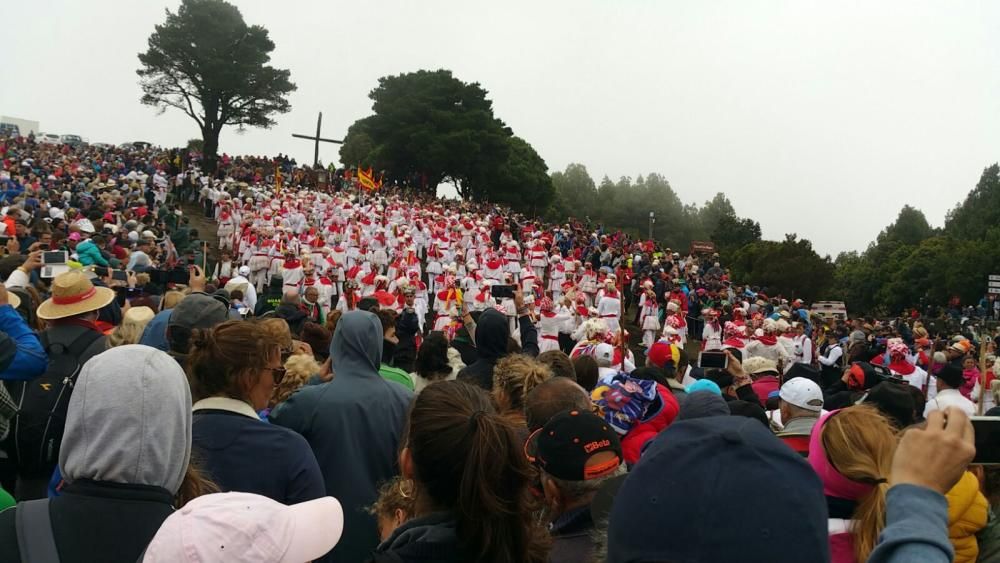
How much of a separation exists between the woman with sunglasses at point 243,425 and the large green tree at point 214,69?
50.3 metres

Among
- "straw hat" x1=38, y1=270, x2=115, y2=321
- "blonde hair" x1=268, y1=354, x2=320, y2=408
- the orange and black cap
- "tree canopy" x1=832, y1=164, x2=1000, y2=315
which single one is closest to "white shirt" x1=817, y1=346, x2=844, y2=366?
"blonde hair" x1=268, y1=354, x2=320, y2=408

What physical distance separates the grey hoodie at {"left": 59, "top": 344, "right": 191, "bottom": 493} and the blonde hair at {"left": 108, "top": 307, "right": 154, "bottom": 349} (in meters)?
2.55

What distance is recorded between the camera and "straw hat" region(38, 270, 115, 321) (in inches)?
179

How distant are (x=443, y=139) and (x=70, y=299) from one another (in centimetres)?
5378

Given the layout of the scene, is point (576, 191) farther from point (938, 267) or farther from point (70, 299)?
point (70, 299)

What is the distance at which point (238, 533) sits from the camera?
1709mm

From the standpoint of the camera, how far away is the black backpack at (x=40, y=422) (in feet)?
12.5

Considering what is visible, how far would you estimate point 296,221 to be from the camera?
96.6 ft

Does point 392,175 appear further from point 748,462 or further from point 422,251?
point 748,462

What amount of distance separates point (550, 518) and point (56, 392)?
8.92 ft

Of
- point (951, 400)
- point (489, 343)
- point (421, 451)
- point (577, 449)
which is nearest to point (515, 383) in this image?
point (489, 343)

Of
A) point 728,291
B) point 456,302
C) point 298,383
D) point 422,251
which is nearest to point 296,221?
point 422,251

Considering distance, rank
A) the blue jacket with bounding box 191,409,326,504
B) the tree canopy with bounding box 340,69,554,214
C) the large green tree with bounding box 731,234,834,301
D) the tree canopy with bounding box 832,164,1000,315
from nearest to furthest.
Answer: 1. the blue jacket with bounding box 191,409,326,504
2. the tree canopy with bounding box 832,164,1000,315
3. the large green tree with bounding box 731,234,834,301
4. the tree canopy with bounding box 340,69,554,214

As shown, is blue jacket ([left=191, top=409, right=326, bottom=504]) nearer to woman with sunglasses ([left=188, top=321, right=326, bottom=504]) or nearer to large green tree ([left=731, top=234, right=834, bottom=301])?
woman with sunglasses ([left=188, top=321, right=326, bottom=504])
